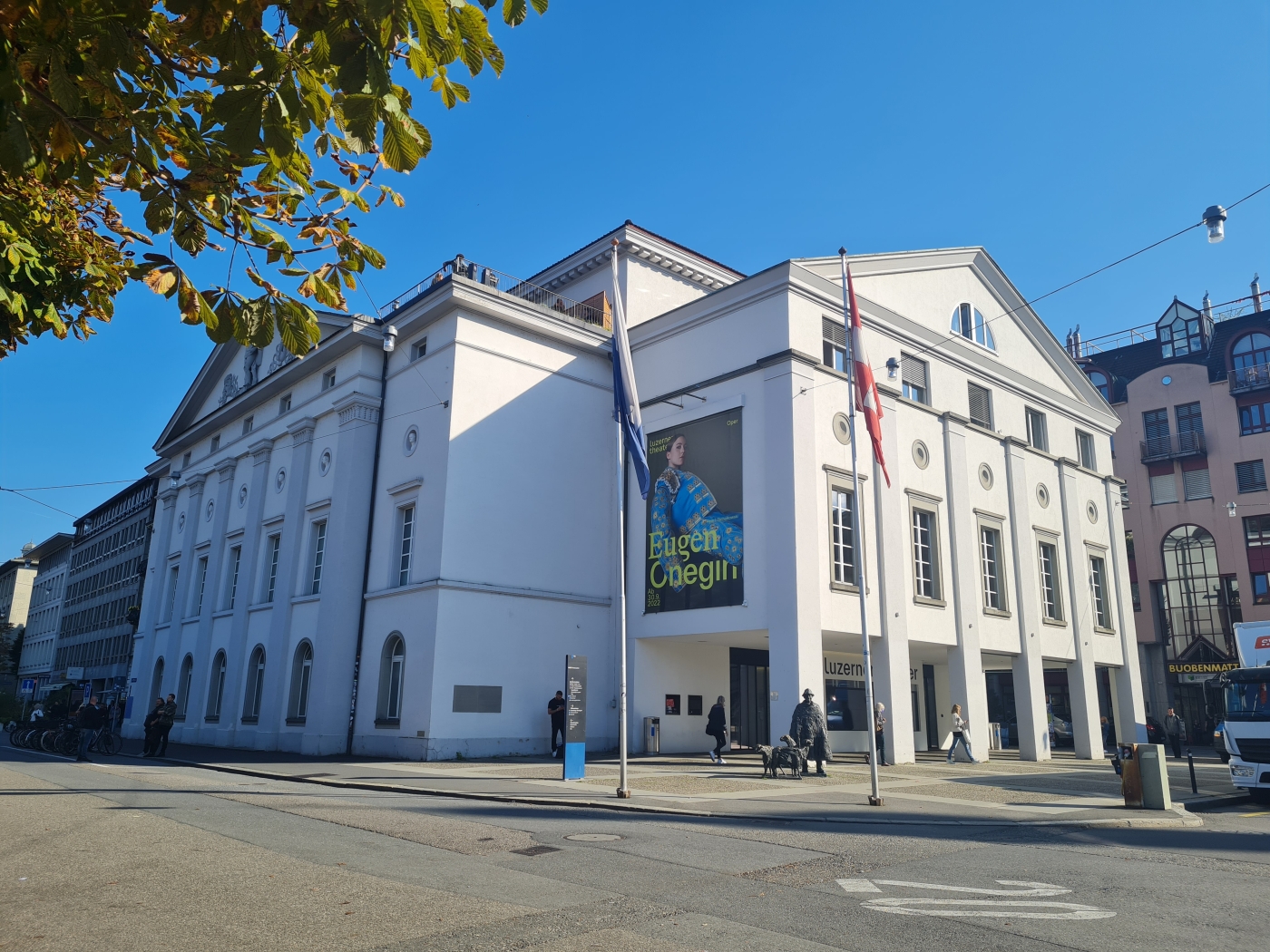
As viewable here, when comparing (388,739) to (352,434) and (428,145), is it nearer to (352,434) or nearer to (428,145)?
(352,434)

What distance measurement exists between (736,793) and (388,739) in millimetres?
11764

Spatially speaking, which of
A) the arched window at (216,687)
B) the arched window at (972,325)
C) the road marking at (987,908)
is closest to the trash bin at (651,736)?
Result: the arched window at (972,325)

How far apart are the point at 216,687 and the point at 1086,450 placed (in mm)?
33840

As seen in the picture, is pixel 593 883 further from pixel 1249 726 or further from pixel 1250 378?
pixel 1250 378

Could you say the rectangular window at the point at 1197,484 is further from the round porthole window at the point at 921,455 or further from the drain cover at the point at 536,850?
the drain cover at the point at 536,850

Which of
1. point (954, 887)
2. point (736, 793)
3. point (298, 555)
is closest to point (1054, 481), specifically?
point (736, 793)

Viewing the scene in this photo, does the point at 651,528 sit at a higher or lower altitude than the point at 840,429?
lower

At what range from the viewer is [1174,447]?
150 feet

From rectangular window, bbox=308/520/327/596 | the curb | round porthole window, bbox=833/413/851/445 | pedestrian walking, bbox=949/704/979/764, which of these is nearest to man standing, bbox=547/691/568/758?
the curb

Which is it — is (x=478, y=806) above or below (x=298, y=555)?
below

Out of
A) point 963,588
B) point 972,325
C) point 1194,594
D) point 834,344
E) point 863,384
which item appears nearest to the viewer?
point 863,384

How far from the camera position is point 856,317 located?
54.1 feet

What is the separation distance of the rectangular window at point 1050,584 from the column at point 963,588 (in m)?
4.52

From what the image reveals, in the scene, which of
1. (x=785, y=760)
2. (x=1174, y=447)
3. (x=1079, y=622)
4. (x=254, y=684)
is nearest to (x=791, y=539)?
(x=785, y=760)
